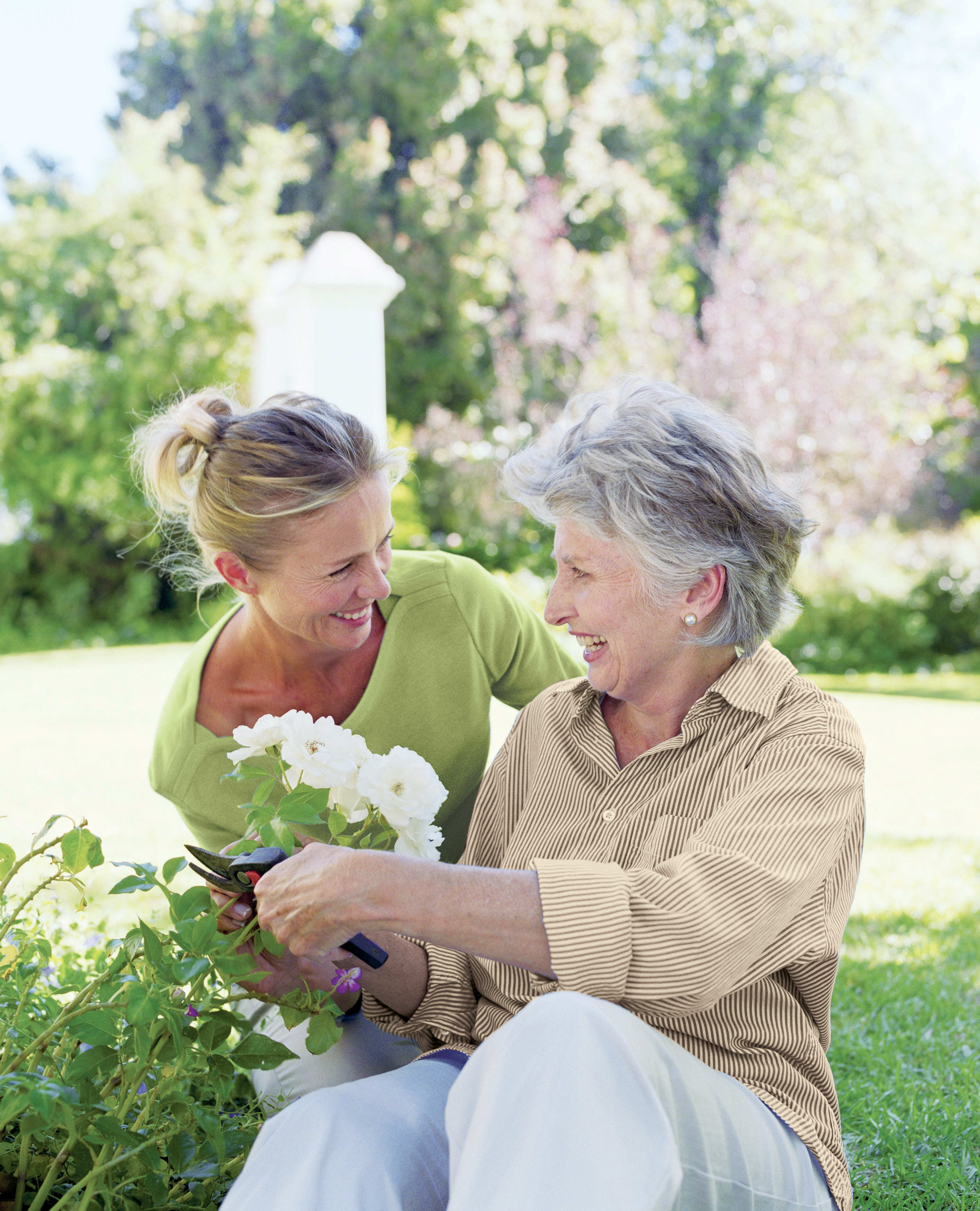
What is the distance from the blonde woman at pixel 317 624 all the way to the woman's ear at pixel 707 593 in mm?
717

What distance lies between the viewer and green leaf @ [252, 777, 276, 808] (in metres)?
1.64

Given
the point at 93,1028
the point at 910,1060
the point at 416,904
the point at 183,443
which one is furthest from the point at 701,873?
the point at 910,1060

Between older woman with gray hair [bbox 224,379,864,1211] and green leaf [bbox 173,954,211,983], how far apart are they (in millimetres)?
114

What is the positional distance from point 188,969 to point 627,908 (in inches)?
22.7

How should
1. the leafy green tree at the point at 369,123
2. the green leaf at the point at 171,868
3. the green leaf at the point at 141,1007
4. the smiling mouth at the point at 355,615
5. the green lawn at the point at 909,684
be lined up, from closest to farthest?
the green leaf at the point at 141,1007 → the green leaf at the point at 171,868 → the smiling mouth at the point at 355,615 → the green lawn at the point at 909,684 → the leafy green tree at the point at 369,123

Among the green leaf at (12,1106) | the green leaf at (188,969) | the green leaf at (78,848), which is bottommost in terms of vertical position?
the green leaf at (12,1106)

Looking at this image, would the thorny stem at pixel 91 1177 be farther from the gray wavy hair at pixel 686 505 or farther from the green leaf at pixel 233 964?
the gray wavy hair at pixel 686 505

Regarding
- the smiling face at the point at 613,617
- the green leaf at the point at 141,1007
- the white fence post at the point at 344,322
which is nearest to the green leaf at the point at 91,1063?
the green leaf at the point at 141,1007

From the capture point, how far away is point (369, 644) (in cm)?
265

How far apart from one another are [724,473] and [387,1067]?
1.26 m

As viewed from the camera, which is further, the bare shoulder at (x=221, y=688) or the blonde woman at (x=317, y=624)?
the bare shoulder at (x=221, y=688)

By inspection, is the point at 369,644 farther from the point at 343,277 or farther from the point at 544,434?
the point at 343,277

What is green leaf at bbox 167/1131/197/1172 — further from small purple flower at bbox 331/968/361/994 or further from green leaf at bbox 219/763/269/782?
green leaf at bbox 219/763/269/782

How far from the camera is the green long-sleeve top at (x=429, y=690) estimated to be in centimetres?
248
